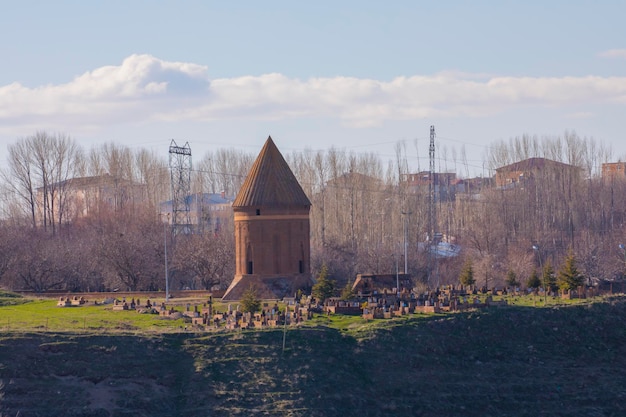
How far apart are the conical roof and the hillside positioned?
1131 cm

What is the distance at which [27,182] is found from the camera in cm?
6981

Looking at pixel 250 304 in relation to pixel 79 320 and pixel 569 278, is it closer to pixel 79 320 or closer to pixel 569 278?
pixel 79 320

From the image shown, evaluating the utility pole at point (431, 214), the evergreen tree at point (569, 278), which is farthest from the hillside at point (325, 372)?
the utility pole at point (431, 214)

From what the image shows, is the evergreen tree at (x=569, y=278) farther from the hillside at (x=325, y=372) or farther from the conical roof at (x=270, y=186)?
the conical roof at (x=270, y=186)

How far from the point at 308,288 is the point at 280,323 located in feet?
31.2

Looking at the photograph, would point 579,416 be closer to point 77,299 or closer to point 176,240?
point 77,299

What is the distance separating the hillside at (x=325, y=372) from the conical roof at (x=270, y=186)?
11306 mm

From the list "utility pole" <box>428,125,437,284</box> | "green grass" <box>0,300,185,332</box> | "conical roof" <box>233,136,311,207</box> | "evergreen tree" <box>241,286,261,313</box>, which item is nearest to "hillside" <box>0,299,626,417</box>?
"green grass" <box>0,300,185,332</box>

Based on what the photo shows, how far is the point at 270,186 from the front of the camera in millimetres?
42781

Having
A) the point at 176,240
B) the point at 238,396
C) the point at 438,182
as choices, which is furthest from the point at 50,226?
the point at 238,396

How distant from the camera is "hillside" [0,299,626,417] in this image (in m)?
26.1

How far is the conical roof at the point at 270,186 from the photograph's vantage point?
140 feet

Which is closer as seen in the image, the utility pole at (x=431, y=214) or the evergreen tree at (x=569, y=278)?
the evergreen tree at (x=569, y=278)

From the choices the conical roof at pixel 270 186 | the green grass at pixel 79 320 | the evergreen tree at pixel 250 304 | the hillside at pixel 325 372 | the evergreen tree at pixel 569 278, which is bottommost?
the hillside at pixel 325 372
